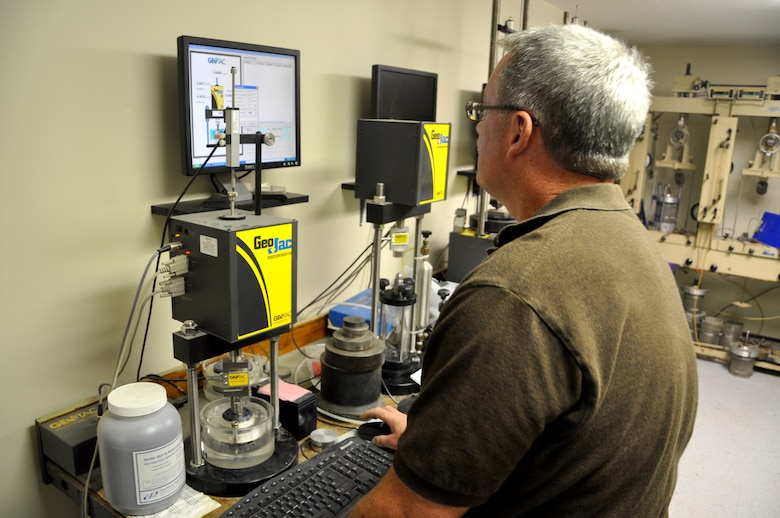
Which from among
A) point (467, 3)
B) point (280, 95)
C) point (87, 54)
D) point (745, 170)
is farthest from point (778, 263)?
point (87, 54)

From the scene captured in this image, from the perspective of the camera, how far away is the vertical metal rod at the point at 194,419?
4.10 feet

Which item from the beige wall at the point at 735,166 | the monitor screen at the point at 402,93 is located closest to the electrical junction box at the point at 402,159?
the monitor screen at the point at 402,93

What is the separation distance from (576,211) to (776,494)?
9.13 feet

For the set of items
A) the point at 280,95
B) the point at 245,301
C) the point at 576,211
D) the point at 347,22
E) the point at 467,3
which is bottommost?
the point at 245,301

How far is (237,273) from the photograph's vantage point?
1.14m

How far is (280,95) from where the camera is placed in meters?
1.75

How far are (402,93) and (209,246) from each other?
144cm

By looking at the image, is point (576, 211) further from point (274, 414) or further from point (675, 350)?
point (274, 414)

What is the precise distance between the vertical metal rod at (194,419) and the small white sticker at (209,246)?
0.26 meters

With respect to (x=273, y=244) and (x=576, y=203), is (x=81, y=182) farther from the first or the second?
(x=576, y=203)

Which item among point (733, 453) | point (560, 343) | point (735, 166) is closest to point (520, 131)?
point (560, 343)

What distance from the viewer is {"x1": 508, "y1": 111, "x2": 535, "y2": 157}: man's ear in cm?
95

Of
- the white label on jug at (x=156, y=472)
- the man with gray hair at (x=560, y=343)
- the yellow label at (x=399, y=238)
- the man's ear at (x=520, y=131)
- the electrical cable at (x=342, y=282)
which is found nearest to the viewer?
the man with gray hair at (x=560, y=343)

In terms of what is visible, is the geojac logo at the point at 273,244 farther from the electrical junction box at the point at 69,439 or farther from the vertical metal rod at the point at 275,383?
the electrical junction box at the point at 69,439
